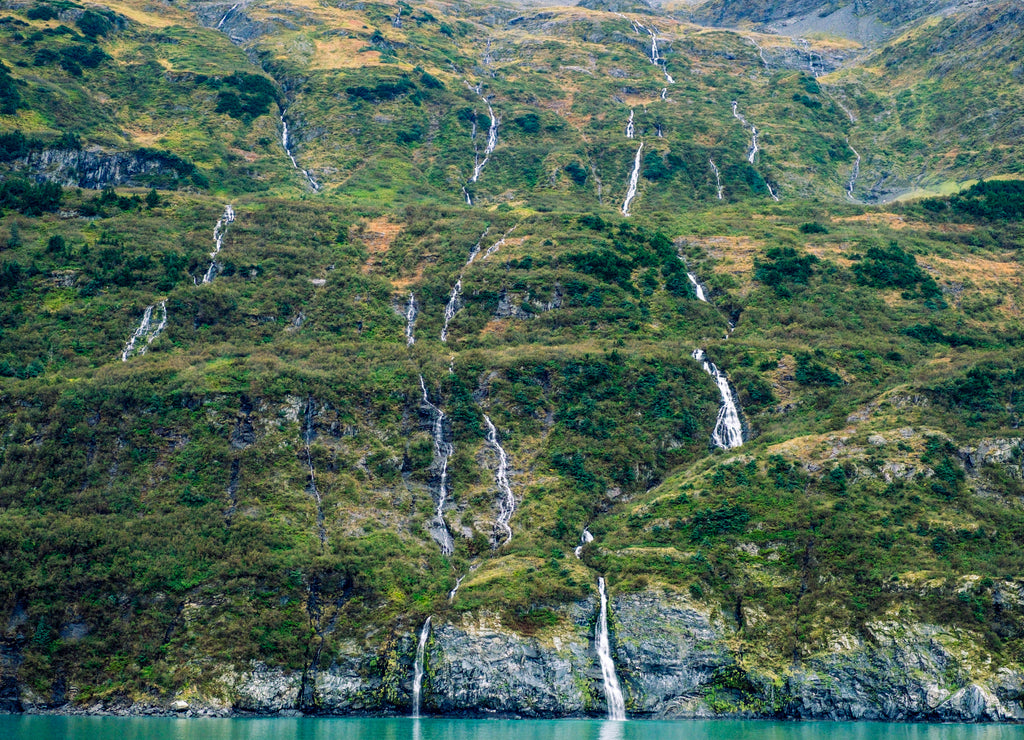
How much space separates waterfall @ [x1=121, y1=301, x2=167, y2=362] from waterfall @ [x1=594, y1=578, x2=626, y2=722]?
4307 centimetres

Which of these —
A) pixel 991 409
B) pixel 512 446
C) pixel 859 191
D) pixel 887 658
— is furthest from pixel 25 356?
pixel 859 191

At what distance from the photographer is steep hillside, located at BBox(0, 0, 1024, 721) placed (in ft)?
167

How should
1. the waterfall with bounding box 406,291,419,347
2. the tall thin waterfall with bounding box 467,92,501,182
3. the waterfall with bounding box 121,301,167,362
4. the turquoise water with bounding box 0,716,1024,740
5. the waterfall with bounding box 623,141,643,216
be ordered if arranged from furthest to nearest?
the tall thin waterfall with bounding box 467,92,501,182 < the waterfall with bounding box 623,141,643,216 < the waterfall with bounding box 406,291,419,347 < the waterfall with bounding box 121,301,167,362 < the turquoise water with bounding box 0,716,1024,740

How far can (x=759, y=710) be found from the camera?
4984 centimetres

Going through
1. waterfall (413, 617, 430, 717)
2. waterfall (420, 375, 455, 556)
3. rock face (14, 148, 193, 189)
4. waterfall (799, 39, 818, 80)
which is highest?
waterfall (413, 617, 430, 717)

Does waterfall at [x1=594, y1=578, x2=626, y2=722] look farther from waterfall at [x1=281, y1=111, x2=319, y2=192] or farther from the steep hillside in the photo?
waterfall at [x1=281, y1=111, x2=319, y2=192]

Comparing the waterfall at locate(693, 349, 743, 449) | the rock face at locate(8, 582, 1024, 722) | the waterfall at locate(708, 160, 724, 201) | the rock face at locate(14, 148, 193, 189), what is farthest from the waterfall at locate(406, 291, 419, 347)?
the waterfall at locate(708, 160, 724, 201)

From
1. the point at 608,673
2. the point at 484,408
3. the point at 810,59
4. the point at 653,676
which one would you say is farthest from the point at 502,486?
the point at 810,59

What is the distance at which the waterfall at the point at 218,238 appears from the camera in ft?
285

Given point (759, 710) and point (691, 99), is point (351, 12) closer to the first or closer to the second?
point (691, 99)

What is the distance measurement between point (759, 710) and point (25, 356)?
57041 mm

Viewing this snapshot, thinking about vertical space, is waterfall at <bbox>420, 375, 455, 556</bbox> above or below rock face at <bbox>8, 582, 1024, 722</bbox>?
below

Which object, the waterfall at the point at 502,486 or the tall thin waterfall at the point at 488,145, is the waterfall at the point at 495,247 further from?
the tall thin waterfall at the point at 488,145

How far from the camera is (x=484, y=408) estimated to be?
72625 mm
